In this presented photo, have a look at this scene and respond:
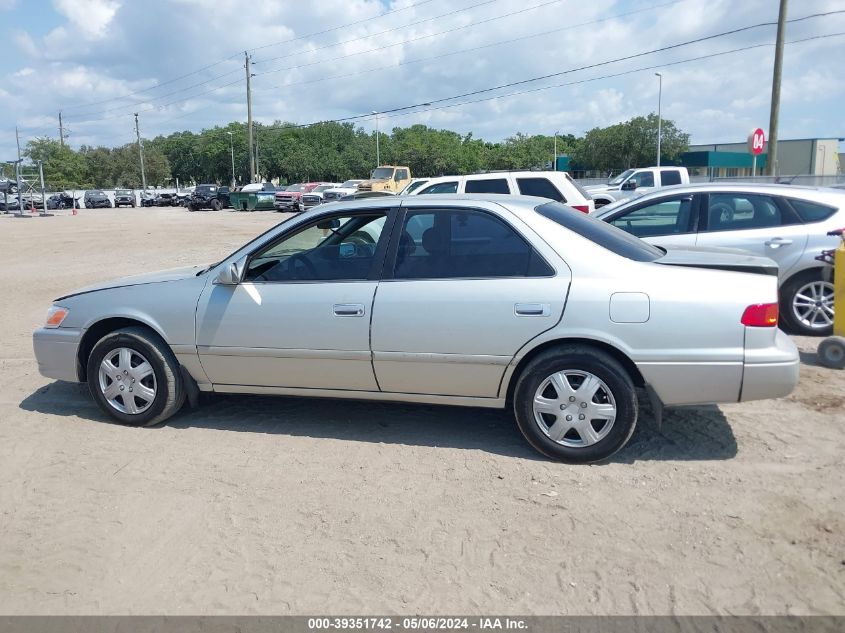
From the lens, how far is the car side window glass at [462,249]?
15.3ft

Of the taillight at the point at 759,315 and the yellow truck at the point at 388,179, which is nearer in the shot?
the taillight at the point at 759,315

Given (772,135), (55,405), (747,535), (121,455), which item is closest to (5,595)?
(121,455)

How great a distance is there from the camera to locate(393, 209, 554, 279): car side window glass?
183 inches

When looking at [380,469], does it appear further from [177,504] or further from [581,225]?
[581,225]

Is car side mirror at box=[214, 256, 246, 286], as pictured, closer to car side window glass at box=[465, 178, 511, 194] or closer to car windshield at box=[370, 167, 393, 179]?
car side window glass at box=[465, 178, 511, 194]

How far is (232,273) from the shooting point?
16.6 ft

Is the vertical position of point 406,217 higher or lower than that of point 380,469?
higher

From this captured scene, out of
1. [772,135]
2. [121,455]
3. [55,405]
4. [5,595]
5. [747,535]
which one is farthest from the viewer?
[772,135]

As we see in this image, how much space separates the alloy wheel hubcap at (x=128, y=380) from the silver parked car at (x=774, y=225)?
520 cm

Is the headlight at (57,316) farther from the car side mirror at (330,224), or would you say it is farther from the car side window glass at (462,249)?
the car side window glass at (462,249)

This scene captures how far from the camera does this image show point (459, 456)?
4762 mm

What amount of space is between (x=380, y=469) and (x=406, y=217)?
5.42 feet

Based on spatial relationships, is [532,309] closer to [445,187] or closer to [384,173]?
[445,187]

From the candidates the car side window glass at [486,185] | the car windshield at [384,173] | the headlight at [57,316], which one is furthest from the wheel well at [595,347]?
the car windshield at [384,173]
